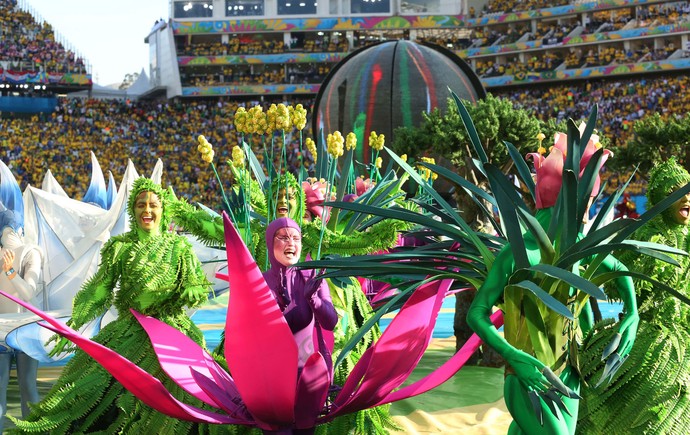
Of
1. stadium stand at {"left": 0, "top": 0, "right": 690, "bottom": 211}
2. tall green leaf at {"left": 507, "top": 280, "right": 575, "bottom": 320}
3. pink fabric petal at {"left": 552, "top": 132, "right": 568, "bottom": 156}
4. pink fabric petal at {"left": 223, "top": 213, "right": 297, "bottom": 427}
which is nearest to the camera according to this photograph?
tall green leaf at {"left": 507, "top": 280, "right": 575, "bottom": 320}

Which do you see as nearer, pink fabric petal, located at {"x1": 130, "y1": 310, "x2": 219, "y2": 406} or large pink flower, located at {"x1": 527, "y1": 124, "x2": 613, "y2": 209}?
large pink flower, located at {"x1": 527, "y1": 124, "x2": 613, "y2": 209}

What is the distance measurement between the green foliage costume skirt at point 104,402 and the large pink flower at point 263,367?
0.28 meters

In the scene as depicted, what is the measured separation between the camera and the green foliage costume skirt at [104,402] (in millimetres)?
4574

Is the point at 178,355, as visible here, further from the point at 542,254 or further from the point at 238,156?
the point at 542,254

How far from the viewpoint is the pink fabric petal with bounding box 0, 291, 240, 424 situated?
404cm

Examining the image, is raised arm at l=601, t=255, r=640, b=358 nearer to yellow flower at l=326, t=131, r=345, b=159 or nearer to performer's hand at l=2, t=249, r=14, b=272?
yellow flower at l=326, t=131, r=345, b=159

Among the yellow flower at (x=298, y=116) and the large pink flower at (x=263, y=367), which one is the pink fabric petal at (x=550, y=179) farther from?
the yellow flower at (x=298, y=116)

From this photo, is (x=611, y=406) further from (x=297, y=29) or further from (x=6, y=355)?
(x=297, y=29)

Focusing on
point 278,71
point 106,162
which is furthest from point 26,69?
point 278,71

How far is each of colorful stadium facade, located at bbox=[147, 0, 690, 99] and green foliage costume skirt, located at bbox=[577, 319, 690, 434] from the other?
3967cm

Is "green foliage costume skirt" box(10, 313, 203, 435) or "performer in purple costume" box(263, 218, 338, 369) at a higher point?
"performer in purple costume" box(263, 218, 338, 369)

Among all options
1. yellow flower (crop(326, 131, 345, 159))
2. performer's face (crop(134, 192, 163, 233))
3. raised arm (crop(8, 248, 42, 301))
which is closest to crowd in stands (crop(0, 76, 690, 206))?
raised arm (crop(8, 248, 42, 301))

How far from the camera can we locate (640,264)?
4.24 metres

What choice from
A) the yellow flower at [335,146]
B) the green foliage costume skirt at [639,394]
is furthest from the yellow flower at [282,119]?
the green foliage costume skirt at [639,394]
